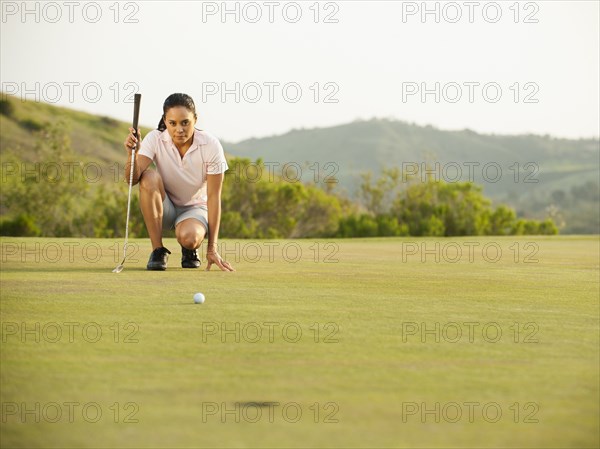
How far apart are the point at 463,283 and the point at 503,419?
16.0ft

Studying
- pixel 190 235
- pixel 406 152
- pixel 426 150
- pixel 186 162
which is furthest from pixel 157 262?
pixel 406 152

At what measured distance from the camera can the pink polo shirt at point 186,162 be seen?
8.70 metres

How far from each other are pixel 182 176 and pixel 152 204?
1.52ft

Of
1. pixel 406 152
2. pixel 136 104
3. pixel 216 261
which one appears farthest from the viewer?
pixel 406 152

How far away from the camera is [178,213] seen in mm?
9156

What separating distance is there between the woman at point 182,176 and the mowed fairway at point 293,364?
155 cm

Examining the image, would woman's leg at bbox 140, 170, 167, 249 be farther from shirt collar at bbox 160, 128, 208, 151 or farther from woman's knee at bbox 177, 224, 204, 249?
shirt collar at bbox 160, 128, 208, 151

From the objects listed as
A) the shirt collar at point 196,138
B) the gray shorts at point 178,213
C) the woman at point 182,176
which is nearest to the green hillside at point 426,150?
the gray shorts at point 178,213

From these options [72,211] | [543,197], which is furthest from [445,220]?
[543,197]

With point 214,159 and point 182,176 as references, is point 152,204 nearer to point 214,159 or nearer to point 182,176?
point 182,176

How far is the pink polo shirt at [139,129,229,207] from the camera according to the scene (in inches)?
343

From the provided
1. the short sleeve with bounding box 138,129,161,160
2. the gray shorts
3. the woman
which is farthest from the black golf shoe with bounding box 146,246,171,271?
the short sleeve with bounding box 138,129,161,160

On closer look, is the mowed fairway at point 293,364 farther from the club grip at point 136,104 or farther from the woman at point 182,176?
the club grip at point 136,104

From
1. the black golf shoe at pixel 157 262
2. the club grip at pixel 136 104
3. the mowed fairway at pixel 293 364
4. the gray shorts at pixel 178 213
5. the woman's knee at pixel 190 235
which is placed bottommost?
the mowed fairway at pixel 293 364
